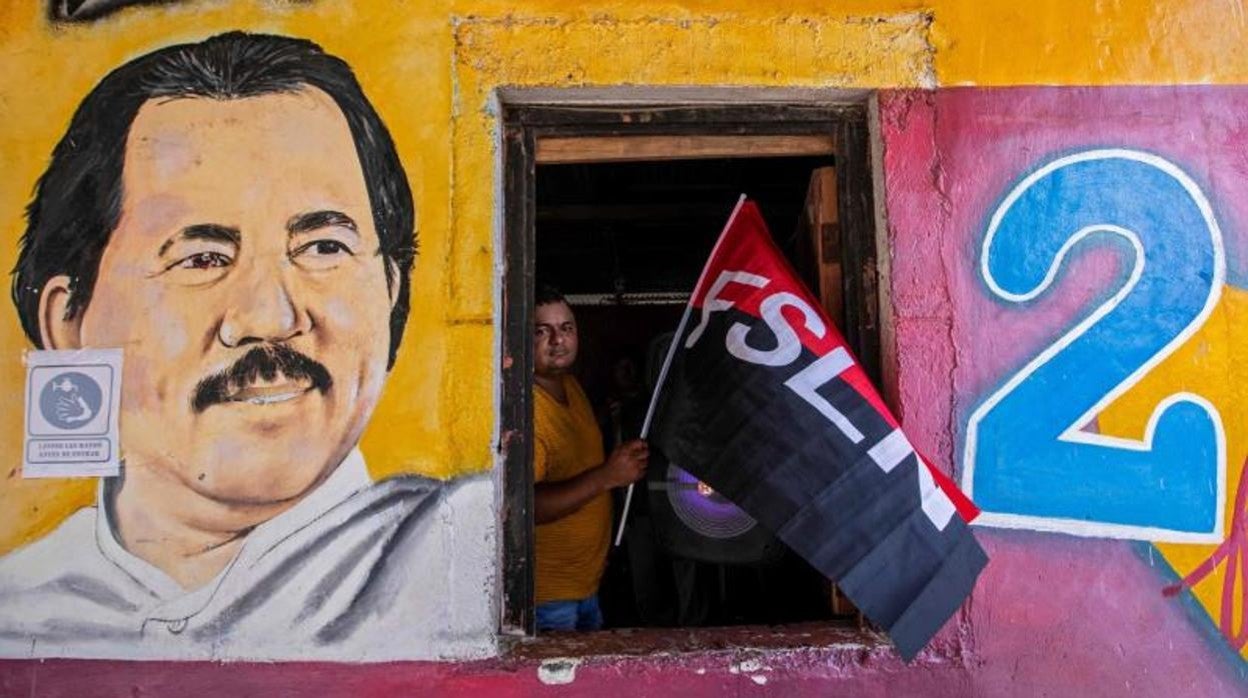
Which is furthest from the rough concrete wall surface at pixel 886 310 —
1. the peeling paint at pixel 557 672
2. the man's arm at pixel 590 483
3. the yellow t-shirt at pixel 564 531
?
the yellow t-shirt at pixel 564 531

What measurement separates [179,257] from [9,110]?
2.42 ft

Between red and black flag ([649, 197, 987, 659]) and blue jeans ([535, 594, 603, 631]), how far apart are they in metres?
0.90

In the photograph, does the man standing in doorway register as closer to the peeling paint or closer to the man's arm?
the man's arm

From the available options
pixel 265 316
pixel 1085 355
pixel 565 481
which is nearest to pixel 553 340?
pixel 565 481

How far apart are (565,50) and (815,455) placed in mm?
1461

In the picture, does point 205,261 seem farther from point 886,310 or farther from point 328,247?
point 886,310

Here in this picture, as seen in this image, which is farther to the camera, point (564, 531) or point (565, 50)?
point (564, 531)

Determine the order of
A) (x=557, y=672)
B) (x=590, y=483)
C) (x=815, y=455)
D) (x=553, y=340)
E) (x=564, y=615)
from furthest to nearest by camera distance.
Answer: (x=553, y=340), (x=564, y=615), (x=590, y=483), (x=557, y=672), (x=815, y=455)

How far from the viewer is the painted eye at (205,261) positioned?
292 centimetres

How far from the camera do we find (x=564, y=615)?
345cm

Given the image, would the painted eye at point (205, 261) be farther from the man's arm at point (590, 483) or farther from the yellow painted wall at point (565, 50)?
the man's arm at point (590, 483)

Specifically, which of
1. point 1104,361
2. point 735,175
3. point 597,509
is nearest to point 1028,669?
point 1104,361

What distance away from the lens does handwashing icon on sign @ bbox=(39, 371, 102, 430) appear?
9.41 ft

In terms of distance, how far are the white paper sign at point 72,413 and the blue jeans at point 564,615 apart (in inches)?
58.1
